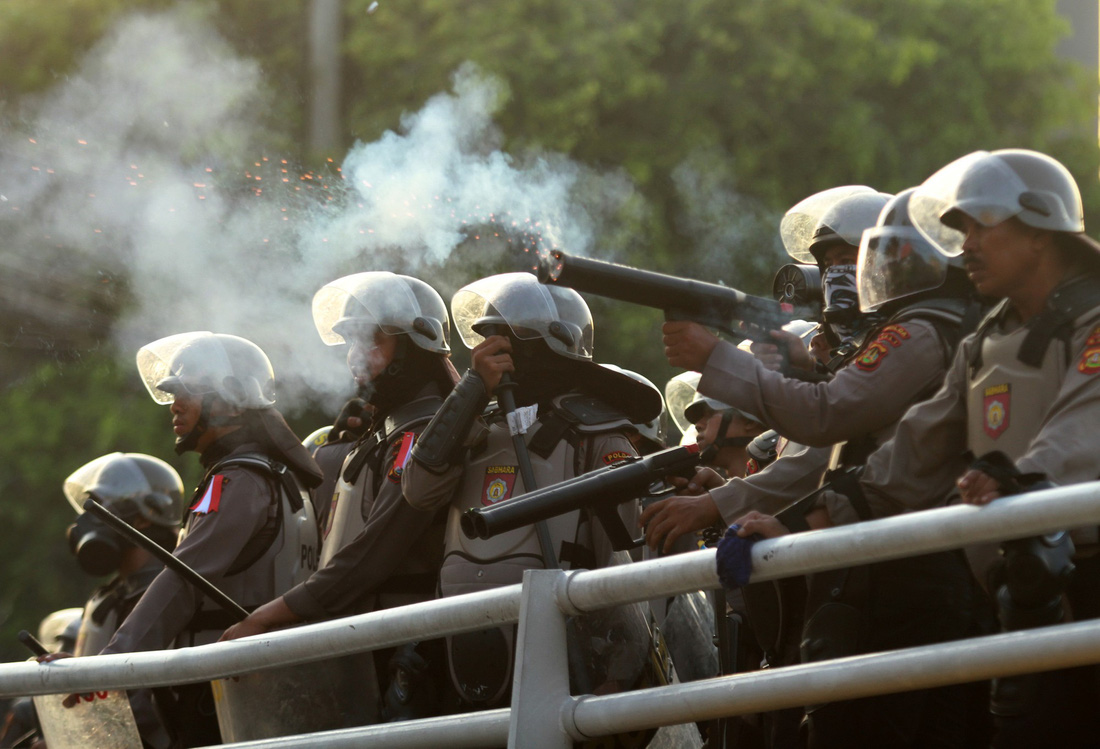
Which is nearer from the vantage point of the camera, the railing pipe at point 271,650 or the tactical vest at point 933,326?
the railing pipe at point 271,650

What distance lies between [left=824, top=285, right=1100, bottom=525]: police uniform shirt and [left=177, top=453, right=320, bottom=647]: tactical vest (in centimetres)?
226

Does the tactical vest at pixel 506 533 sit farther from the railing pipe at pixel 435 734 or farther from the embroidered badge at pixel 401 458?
A: the railing pipe at pixel 435 734

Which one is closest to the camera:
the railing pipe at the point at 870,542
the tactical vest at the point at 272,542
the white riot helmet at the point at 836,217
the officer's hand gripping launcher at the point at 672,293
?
the railing pipe at the point at 870,542

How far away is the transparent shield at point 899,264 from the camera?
346cm

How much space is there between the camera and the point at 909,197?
341 centimetres

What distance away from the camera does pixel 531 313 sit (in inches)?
176

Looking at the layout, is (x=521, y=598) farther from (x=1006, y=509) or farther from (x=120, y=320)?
(x=120, y=320)

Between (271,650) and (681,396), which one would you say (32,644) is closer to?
(271,650)

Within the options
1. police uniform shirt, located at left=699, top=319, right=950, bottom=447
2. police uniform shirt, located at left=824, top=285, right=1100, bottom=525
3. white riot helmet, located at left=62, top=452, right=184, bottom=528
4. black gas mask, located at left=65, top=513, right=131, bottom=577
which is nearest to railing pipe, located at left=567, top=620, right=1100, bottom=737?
police uniform shirt, located at left=824, top=285, right=1100, bottom=525

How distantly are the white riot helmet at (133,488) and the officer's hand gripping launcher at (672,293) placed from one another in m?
3.44

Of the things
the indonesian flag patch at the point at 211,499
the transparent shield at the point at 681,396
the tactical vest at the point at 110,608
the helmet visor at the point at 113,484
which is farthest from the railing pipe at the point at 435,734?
the helmet visor at the point at 113,484

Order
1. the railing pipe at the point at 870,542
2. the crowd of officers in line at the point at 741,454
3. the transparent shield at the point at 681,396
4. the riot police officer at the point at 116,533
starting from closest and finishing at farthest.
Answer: the railing pipe at the point at 870,542
the crowd of officers in line at the point at 741,454
the riot police officer at the point at 116,533
the transparent shield at the point at 681,396

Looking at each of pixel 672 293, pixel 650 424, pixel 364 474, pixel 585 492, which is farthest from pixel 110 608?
pixel 672 293

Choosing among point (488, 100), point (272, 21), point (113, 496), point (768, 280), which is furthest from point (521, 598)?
point (272, 21)
